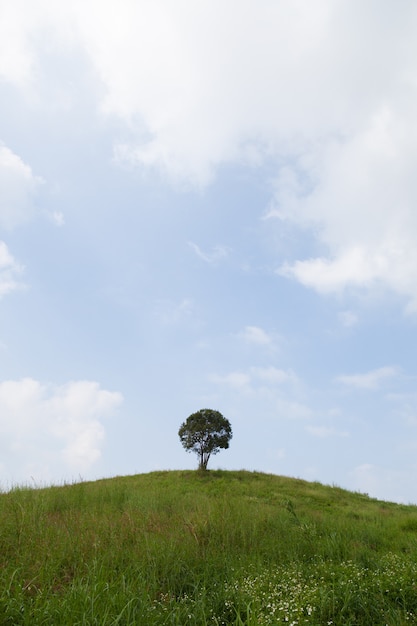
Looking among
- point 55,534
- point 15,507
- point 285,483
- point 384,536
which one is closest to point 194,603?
point 55,534

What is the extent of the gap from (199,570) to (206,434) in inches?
964

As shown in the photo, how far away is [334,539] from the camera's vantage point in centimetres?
829

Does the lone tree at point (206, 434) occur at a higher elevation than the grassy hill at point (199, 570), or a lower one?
higher

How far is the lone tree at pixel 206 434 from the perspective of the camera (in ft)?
98.7

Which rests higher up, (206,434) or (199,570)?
(206,434)

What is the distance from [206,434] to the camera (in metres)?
30.3

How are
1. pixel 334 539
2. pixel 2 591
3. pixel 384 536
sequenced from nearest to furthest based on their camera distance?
pixel 2 591 < pixel 334 539 < pixel 384 536

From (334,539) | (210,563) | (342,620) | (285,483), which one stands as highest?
(285,483)

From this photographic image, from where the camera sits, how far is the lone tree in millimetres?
30094

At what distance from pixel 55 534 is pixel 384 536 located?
7698 mm

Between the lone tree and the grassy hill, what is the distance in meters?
19.7

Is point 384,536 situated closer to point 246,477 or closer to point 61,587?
point 61,587

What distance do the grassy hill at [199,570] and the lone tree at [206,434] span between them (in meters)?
19.7

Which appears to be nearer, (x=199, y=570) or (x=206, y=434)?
(x=199, y=570)
